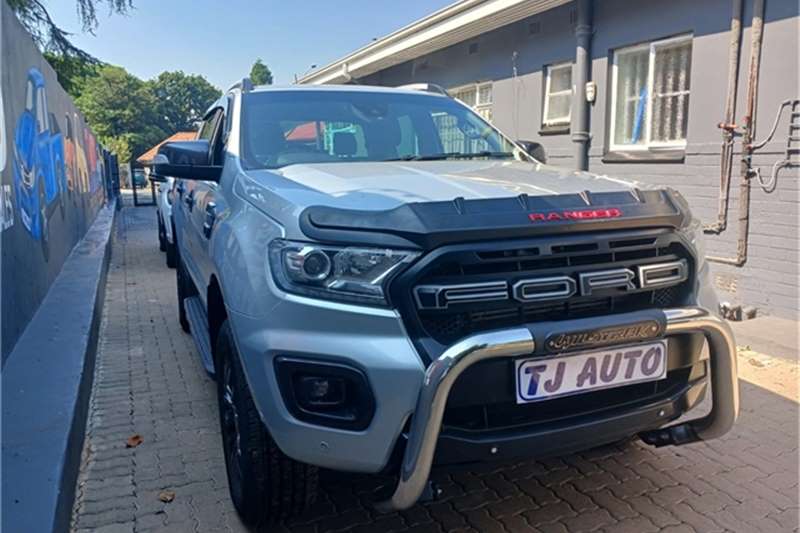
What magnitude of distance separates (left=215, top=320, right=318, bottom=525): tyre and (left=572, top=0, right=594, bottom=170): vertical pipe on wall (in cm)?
622

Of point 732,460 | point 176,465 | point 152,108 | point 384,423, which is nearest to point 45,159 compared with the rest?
point 176,465

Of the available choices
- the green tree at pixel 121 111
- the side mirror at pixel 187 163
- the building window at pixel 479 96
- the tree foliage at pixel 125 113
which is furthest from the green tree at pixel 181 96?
the side mirror at pixel 187 163

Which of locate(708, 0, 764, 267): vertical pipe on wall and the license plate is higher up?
locate(708, 0, 764, 267): vertical pipe on wall

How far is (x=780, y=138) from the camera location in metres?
5.30

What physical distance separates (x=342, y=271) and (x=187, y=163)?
1.56m

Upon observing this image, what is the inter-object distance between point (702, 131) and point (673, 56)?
1.05 meters

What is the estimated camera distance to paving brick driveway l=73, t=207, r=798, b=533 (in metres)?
2.55

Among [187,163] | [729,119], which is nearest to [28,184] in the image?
[187,163]

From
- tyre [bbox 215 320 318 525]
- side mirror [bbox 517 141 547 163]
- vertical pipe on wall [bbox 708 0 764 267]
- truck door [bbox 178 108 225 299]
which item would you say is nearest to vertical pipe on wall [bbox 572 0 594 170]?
vertical pipe on wall [bbox 708 0 764 267]

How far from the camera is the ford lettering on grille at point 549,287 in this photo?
6.21 feet

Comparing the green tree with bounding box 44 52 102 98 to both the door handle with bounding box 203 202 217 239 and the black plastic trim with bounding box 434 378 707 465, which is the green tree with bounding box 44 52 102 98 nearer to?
the door handle with bounding box 203 202 217 239

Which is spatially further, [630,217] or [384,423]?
[630,217]

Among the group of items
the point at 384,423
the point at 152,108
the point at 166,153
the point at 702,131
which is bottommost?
the point at 384,423

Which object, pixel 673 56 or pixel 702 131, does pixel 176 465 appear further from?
pixel 673 56
